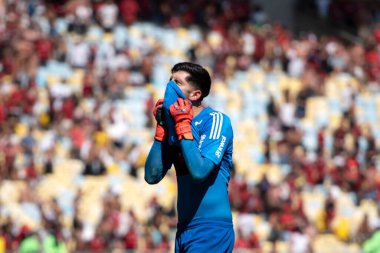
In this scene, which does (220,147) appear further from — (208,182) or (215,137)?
(208,182)

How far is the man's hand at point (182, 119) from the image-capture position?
5535mm

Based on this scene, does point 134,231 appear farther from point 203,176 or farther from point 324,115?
point 203,176

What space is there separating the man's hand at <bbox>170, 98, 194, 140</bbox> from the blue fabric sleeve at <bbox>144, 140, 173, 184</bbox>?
371 millimetres

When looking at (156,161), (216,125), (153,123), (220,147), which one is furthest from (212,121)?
(153,123)

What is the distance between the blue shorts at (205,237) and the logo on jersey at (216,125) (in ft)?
1.57

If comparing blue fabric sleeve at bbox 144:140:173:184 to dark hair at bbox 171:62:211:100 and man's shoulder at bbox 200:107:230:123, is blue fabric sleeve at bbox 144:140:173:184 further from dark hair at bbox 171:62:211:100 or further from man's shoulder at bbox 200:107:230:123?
dark hair at bbox 171:62:211:100

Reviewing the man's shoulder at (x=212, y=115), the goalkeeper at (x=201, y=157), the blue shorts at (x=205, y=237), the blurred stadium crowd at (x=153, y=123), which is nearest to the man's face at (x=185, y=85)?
the goalkeeper at (x=201, y=157)

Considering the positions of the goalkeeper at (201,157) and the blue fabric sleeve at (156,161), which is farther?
the blue fabric sleeve at (156,161)

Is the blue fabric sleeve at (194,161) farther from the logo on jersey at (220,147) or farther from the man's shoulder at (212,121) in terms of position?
the man's shoulder at (212,121)

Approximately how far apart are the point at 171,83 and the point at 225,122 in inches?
15.1

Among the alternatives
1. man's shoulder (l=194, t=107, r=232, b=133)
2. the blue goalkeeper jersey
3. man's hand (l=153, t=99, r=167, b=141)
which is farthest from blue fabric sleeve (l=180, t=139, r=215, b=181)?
man's hand (l=153, t=99, r=167, b=141)

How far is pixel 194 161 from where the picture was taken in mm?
5496

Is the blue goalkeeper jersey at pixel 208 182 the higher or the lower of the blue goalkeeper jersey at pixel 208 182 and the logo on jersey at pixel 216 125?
the lower

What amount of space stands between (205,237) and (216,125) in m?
0.64
